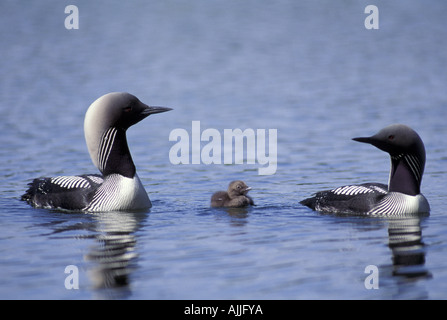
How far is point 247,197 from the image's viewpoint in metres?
8.98

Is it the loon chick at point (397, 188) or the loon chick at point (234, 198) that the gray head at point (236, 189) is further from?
the loon chick at point (397, 188)

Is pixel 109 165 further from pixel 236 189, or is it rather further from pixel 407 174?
pixel 407 174

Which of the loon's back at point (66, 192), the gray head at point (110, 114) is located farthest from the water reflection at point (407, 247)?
the loon's back at point (66, 192)

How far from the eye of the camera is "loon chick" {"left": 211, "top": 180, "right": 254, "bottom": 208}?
8852 mm

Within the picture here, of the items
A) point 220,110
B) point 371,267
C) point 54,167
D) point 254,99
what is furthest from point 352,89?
point 371,267

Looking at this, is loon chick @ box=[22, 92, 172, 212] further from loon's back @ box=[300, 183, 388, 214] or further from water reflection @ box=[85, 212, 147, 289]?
loon's back @ box=[300, 183, 388, 214]

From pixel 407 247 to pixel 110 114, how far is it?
319 cm

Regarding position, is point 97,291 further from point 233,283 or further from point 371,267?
point 371,267

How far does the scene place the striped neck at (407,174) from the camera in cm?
838

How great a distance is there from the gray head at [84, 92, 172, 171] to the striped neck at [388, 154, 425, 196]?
2270mm

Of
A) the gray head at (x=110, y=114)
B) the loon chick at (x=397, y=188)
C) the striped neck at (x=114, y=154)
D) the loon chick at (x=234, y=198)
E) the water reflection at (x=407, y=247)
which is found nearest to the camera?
the water reflection at (x=407, y=247)

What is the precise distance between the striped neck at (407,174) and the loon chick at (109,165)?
2.28 m
